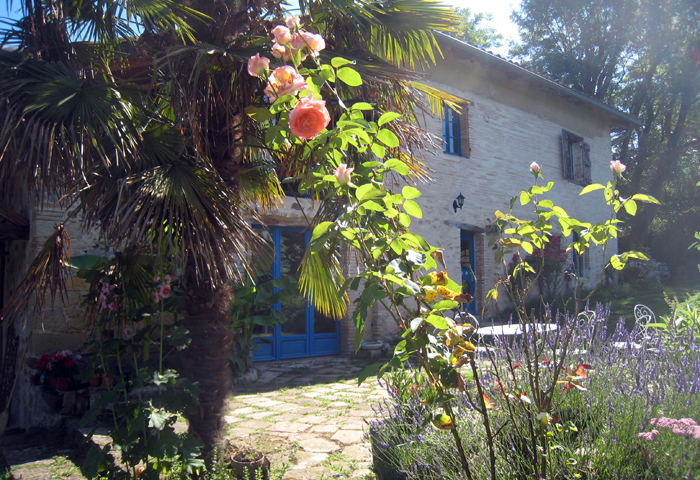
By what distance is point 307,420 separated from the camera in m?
4.49

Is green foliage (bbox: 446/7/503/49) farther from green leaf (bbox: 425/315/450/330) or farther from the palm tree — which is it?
green leaf (bbox: 425/315/450/330)

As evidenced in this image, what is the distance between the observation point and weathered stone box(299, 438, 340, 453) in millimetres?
3689

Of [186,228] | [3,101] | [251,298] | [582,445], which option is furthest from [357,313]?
[251,298]

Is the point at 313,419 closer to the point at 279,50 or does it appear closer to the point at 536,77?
the point at 279,50

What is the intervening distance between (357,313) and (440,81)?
8903 mm

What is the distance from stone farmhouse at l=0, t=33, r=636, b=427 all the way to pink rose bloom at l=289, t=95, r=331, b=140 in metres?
3.67

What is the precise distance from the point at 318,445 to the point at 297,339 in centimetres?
437

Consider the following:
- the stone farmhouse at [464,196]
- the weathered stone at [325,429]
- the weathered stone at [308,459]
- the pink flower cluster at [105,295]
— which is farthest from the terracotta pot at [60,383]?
the weathered stone at [308,459]

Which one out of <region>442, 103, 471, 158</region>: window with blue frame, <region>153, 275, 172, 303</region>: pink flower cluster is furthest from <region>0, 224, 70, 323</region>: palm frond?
<region>442, 103, 471, 158</region>: window with blue frame

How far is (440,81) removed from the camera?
9.78 meters

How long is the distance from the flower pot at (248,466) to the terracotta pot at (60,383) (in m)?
2.48

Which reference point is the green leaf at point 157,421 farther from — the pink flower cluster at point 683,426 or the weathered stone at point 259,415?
the pink flower cluster at point 683,426

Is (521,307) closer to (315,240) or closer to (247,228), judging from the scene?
(315,240)

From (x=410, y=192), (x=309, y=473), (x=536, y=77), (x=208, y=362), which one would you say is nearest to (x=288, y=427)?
(x=309, y=473)
